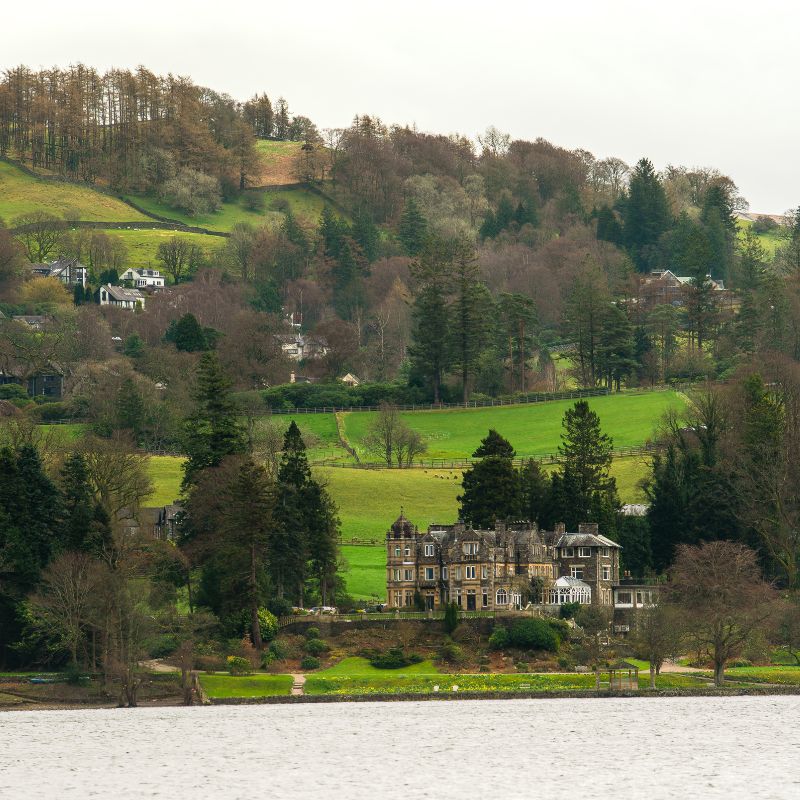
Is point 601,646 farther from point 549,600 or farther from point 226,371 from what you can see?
point 226,371

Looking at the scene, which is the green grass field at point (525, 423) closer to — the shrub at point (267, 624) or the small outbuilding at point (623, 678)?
the shrub at point (267, 624)

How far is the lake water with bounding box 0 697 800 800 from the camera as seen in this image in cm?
6350

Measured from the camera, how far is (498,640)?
334 feet

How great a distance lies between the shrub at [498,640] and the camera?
102 meters

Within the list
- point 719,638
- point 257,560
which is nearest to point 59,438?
point 257,560

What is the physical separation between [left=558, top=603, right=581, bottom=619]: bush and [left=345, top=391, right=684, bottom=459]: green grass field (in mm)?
38557

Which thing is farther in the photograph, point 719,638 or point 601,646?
point 601,646

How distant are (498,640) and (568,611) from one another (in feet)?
24.6

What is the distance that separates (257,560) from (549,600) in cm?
1865

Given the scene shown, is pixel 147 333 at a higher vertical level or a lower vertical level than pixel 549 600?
higher

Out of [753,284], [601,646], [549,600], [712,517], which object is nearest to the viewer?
[601,646]

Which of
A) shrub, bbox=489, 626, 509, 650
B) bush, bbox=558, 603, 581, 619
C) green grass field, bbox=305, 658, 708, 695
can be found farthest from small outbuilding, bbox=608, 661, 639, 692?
bush, bbox=558, 603, 581, 619

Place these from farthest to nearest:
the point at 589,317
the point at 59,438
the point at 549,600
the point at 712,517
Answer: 1. the point at 589,317
2. the point at 59,438
3. the point at 712,517
4. the point at 549,600

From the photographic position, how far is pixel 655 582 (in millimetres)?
114250
